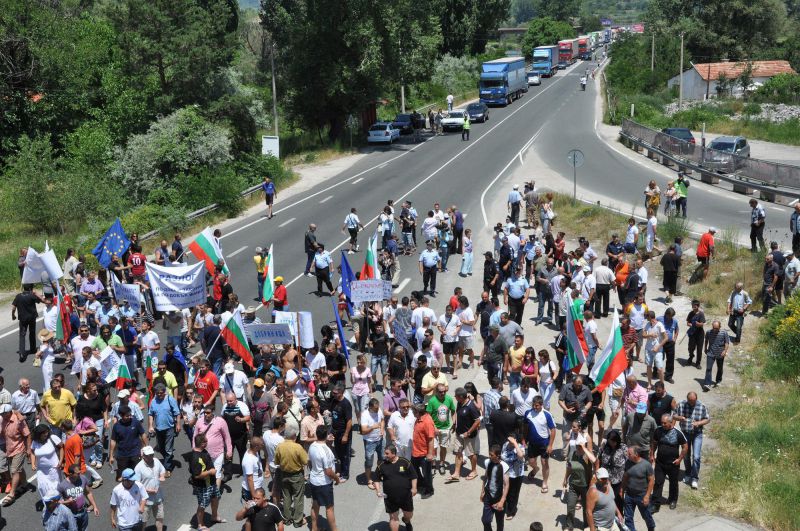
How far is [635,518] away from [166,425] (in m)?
6.99

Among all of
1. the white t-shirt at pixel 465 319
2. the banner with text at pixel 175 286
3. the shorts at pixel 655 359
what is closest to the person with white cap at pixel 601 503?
the shorts at pixel 655 359

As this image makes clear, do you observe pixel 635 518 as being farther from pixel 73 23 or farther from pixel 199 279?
pixel 73 23

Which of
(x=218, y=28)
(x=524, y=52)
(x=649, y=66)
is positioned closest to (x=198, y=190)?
(x=218, y=28)

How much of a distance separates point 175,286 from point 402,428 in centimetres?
708

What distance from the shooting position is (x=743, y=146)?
41.1 metres

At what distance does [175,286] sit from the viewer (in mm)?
17094

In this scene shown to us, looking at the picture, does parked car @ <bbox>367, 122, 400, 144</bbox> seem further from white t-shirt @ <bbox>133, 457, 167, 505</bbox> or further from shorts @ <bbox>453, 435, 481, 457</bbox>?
white t-shirt @ <bbox>133, 457, 167, 505</bbox>

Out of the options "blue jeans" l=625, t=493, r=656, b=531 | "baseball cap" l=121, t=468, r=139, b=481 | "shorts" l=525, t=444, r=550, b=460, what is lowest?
"blue jeans" l=625, t=493, r=656, b=531

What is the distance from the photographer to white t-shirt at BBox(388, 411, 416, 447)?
11977mm

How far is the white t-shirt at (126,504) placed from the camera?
10.5 metres

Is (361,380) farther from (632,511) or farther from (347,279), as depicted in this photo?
(632,511)

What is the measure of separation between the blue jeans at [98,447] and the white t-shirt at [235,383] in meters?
1.99

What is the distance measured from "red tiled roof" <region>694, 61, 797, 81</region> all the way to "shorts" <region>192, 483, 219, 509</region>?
78.8m

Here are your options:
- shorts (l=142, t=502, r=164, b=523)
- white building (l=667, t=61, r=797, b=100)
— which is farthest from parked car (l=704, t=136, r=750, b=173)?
white building (l=667, t=61, r=797, b=100)
